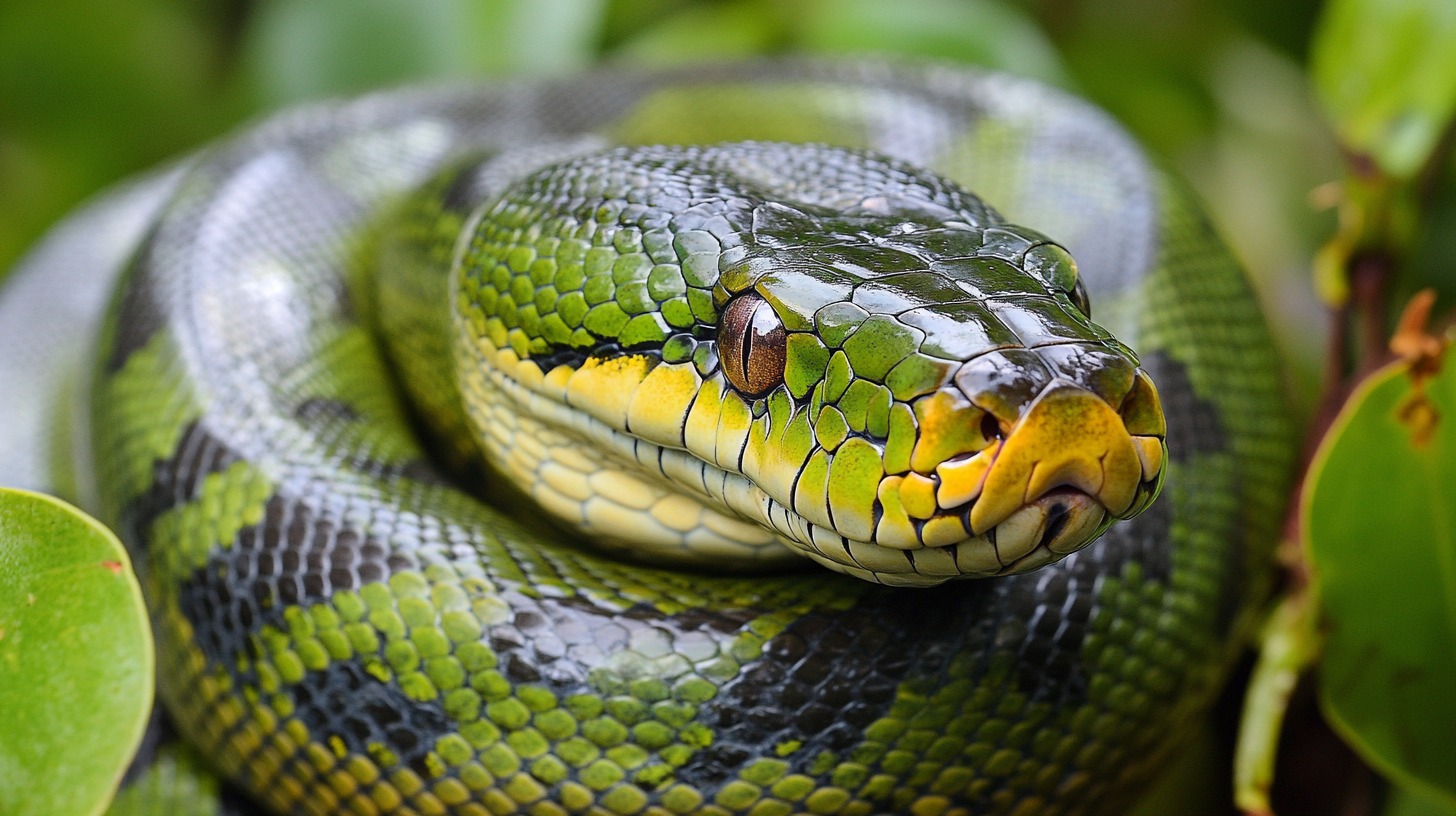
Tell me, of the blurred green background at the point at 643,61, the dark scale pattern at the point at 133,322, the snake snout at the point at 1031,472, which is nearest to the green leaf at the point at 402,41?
the blurred green background at the point at 643,61

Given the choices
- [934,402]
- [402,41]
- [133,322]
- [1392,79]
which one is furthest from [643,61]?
[934,402]

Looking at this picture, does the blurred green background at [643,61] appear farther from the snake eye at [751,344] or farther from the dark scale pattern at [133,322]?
the snake eye at [751,344]

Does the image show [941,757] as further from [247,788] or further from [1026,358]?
[247,788]

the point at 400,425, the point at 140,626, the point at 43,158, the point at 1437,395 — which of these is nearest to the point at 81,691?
Result: the point at 140,626

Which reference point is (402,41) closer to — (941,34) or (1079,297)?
(941,34)

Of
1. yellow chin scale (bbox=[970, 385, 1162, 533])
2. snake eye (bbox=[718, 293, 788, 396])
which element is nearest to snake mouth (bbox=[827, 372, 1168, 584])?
yellow chin scale (bbox=[970, 385, 1162, 533])

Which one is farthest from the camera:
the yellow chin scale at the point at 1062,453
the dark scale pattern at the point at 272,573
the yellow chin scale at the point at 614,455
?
the dark scale pattern at the point at 272,573
